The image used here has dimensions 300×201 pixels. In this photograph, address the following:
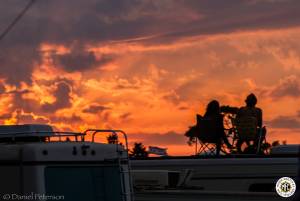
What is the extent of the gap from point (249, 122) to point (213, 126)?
0.78 m

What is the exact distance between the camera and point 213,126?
16.2 meters

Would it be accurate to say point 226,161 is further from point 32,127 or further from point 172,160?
point 32,127

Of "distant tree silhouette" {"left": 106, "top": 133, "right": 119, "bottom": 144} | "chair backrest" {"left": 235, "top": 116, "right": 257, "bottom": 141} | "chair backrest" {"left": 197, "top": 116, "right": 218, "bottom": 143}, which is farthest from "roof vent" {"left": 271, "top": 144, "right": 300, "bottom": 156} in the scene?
"distant tree silhouette" {"left": 106, "top": 133, "right": 119, "bottom": 144}

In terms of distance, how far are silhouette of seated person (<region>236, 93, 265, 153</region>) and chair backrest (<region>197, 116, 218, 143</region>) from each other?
504 mm

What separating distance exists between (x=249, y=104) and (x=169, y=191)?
3.41m

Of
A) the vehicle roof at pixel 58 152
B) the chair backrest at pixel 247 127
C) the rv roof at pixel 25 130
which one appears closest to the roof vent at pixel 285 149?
the chair backrest at pixel 247 127

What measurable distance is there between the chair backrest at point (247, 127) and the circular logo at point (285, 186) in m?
1.69

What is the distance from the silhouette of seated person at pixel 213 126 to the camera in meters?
16.1

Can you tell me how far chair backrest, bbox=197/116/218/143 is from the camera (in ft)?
53.1

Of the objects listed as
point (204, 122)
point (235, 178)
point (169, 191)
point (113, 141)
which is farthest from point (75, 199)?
point (204, 122)

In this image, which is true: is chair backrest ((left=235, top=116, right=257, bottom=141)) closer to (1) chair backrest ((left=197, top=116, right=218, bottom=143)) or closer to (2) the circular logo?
(1) chair backrest ((left=197, top=116, right=218, bottom=143))

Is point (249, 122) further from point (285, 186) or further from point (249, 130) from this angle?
point (285, 186)

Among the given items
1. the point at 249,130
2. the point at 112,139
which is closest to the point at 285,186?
the point at 249,130

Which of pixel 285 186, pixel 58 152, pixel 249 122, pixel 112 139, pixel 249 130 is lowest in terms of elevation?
pixel 285 186
